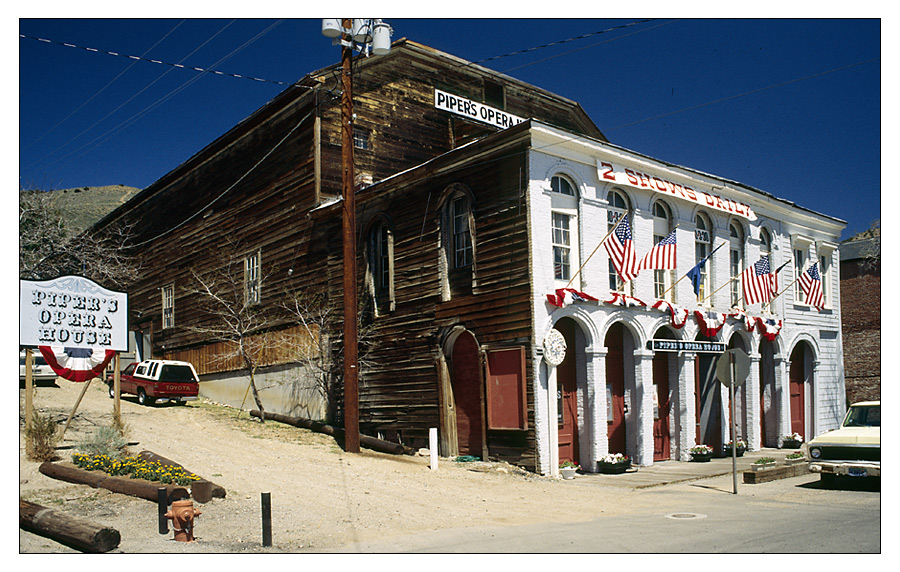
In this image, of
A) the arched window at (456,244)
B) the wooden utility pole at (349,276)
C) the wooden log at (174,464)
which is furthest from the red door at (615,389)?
the wooden log at (174,464)

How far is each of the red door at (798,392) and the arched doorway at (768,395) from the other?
1369 mm

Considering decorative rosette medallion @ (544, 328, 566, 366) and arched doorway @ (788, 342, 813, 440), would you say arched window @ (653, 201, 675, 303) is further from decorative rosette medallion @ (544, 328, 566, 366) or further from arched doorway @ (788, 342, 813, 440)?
arched doorway @ (788, 342, 813, 440)

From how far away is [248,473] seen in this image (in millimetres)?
15875

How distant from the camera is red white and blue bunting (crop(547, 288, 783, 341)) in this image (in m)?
18.3

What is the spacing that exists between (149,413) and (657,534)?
17848 millimetres

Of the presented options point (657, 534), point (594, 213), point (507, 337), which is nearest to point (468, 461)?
point (507, 337)

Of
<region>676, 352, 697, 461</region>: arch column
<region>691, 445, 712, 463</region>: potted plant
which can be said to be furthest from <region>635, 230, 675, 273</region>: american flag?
<region>691, 445, 712, 463</region>: potted plant

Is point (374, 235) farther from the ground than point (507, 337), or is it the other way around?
point (374, 235)

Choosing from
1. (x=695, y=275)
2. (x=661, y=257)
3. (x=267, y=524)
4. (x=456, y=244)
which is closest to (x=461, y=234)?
(x=456, y=244)

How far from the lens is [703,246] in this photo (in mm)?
23125

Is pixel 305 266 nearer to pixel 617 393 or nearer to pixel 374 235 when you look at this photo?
pixel 374 235

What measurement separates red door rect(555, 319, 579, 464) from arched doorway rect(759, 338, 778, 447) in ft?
29.3

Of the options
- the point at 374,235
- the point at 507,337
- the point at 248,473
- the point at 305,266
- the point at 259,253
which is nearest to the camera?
the point at 248,473

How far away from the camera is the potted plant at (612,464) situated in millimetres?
18453
